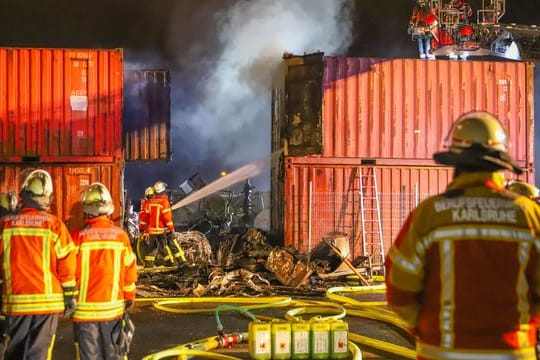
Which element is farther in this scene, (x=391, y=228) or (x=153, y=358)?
(x=391, y=228)

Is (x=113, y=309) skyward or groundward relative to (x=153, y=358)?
skyward

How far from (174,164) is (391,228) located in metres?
28.9

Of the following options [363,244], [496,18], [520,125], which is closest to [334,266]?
[363,244]

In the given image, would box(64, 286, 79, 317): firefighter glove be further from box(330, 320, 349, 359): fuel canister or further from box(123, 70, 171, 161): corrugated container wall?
box(123, 70, 171, 161): corrugated container wall

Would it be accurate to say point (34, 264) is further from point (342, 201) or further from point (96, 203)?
point (342, 201)

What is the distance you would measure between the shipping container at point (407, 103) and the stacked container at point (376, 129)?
0.02 meters

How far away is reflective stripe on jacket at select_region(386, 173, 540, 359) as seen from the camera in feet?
8.54

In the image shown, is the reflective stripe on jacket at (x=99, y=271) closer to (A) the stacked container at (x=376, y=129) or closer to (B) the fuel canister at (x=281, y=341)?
(B) the fuel canister at (x=281, y=341)

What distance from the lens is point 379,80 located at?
42.9 feet

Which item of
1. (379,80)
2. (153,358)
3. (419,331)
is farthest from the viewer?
(379,80)

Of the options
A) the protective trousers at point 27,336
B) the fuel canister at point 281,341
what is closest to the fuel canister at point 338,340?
the fuel canister at point 281,341

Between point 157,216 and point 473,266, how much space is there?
956cm

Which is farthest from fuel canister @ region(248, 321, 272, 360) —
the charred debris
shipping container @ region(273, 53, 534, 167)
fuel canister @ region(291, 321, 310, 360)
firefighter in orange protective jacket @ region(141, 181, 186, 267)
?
shipping container @ region(273, 53, 534, 167)

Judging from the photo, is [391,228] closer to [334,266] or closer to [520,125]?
[334,266]
